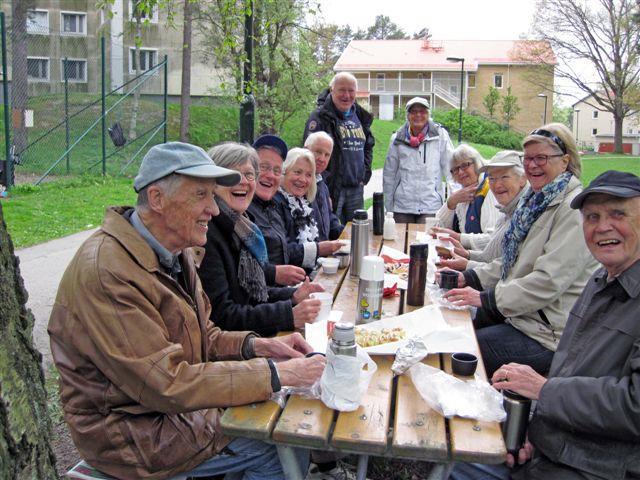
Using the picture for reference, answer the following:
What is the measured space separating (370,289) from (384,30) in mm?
68227

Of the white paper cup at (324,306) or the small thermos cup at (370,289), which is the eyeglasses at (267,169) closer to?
the white paper cup at (324,306)

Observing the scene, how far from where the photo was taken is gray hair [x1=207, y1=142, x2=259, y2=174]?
10.5 ft

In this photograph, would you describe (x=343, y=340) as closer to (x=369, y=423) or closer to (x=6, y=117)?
(x=369, y=423)

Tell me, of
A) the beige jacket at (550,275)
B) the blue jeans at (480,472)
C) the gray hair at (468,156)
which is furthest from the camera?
the gray hair at (468,156)

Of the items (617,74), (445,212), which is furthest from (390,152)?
(617,74)

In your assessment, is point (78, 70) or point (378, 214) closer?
point (378, 214)

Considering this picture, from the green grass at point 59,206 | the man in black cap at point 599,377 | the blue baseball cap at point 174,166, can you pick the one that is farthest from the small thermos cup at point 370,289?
the green grass at point 59,206

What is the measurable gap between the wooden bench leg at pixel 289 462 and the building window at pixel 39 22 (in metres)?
28.6

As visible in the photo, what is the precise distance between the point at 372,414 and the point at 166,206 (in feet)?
3.14

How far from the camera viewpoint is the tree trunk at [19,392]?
1.79 meters

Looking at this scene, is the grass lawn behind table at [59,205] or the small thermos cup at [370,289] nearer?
the small thermos cup at [370,289]

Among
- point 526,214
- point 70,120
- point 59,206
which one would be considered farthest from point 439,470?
point 70,120

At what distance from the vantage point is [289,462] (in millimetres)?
1987

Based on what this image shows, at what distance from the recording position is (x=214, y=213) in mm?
2227
